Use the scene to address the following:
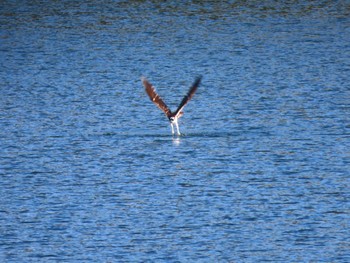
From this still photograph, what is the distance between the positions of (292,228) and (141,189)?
5.47 meters

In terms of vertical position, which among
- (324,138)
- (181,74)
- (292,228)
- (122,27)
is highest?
(292,228)

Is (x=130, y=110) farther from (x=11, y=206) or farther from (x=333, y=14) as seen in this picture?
(x=333, y=14)

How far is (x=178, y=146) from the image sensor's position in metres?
33.4

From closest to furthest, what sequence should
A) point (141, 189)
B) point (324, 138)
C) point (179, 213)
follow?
point (179, 213) → point (141, 189) → point (324, 138)

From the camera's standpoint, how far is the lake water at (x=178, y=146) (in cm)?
2377

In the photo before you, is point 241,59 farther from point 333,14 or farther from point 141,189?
point 141,189

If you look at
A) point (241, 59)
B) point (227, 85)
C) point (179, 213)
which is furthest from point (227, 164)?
point (241, 59)

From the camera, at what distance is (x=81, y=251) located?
75.5 ft

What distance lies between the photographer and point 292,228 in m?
24.2

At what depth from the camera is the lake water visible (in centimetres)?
2377

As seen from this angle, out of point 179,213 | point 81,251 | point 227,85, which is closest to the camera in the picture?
point 81,251

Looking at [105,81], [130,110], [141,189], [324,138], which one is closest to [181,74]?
[105,81]

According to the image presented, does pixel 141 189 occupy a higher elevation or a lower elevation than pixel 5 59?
higher

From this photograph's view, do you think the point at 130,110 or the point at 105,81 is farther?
the point at 105,81
